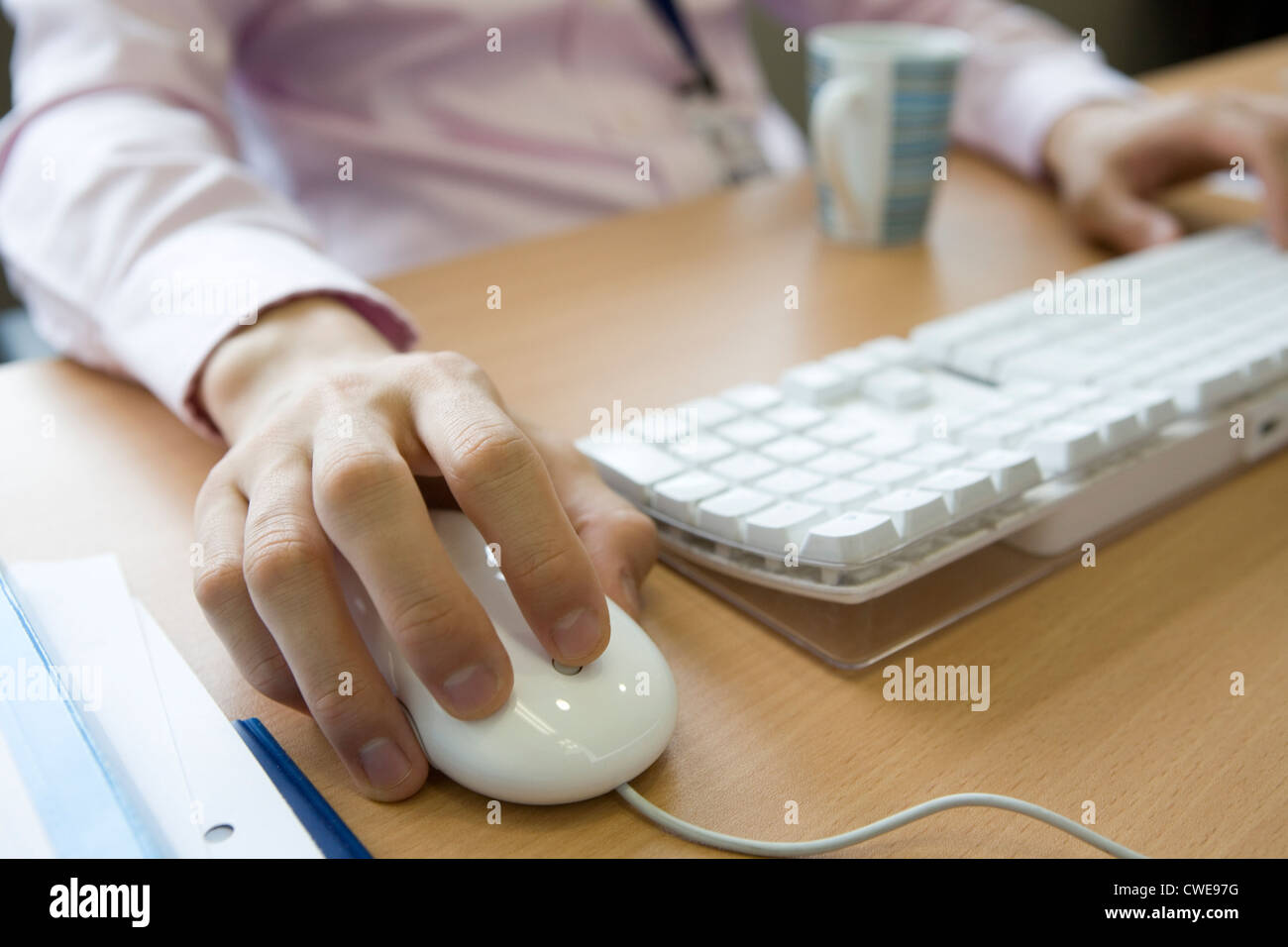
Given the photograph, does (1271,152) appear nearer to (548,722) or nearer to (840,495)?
(840,495)

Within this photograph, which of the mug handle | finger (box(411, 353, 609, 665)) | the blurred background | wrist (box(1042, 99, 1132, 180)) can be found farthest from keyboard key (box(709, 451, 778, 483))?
the blurred background

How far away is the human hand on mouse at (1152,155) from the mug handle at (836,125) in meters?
0.18

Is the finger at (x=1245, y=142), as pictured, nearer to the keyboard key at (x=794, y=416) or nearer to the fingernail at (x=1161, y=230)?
the fingernail at (x=1161, y=230)

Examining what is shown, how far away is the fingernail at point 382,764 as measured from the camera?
0.30m

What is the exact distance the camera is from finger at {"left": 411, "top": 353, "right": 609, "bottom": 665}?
0.30m

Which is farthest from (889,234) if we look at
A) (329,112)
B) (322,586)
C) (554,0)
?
(322,586)

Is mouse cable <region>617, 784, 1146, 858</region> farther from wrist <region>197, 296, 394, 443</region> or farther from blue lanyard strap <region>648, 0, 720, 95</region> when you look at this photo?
blue lanyard strap <region>648, 0, 720, 95</region>

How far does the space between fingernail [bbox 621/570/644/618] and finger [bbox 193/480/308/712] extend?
111 mm

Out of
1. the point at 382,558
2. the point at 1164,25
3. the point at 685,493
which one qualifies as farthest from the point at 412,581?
the point at 1164,25

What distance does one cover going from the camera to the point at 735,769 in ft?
1.02

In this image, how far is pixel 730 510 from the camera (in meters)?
0.37
